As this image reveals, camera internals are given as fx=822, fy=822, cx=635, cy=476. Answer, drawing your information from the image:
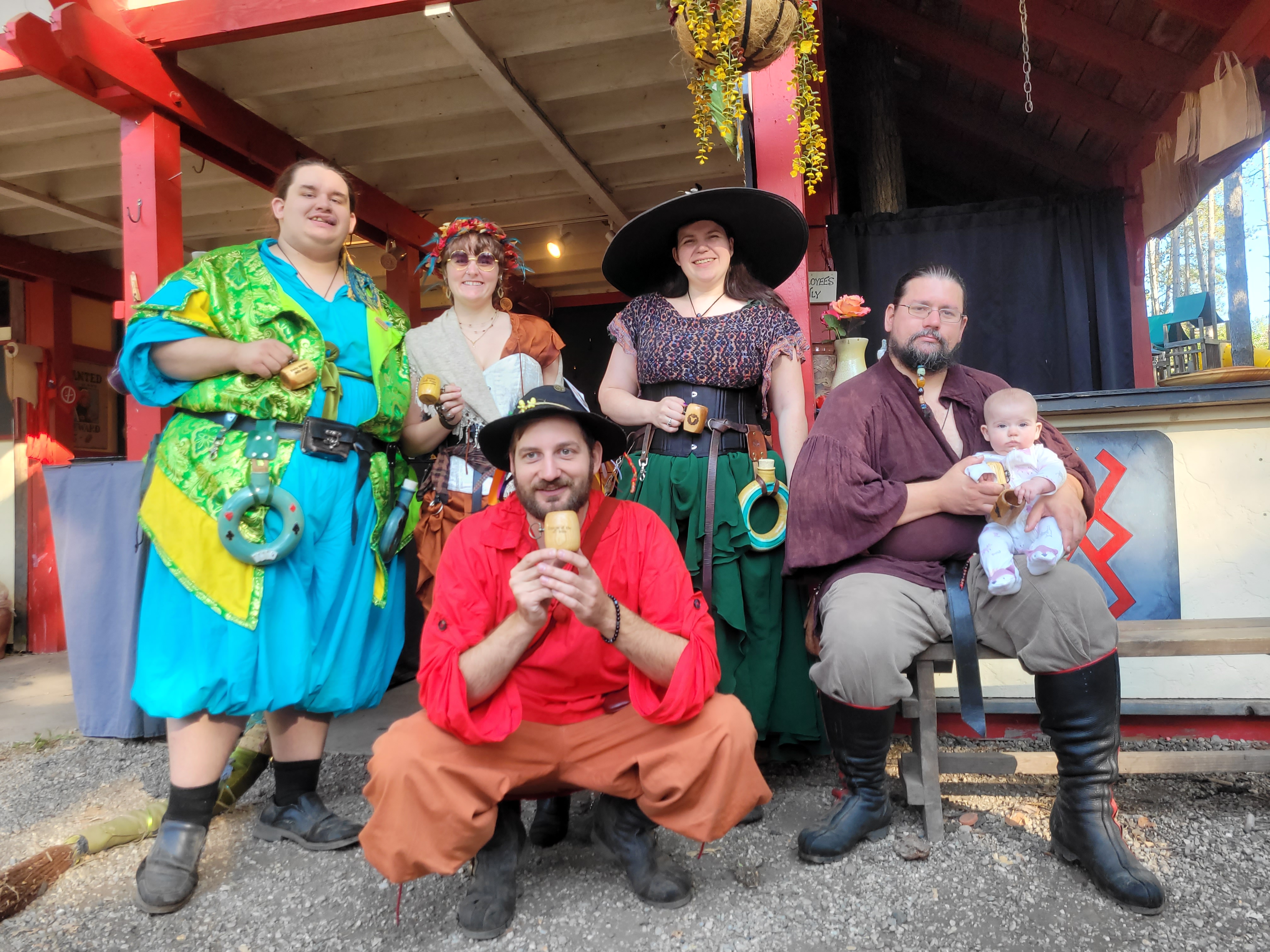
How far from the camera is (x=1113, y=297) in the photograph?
591cm

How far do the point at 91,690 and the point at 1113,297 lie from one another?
21.9 ft

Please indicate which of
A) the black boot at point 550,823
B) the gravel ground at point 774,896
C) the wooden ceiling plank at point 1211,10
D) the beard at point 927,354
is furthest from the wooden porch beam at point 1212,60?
the black boot at point 550,823

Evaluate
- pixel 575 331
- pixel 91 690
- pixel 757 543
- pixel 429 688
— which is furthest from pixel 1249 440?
pixel 575 331

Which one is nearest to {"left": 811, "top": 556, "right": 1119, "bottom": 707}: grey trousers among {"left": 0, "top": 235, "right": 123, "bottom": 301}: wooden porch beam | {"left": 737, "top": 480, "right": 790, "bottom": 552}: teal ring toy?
{"left": 737, "top": 480, "right": 790, "bottom": 552}: teal ring toy

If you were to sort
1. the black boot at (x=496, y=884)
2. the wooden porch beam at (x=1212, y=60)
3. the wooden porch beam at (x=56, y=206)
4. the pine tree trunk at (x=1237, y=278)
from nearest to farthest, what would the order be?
the black boot at (x=496, y=884) → the wooden porch beam at (x=1212, y=60) → the wooden porch beam at (x=56, y=206) → the pine tree trunk at (x=1237, y=278)

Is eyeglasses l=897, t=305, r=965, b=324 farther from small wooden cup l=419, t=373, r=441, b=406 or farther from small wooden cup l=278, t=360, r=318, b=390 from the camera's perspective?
small wooden cup l=278, t=360, r=318, b=390

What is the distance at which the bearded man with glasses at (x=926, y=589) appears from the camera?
2193 mm

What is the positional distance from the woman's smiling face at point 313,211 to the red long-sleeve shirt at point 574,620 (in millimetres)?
1081

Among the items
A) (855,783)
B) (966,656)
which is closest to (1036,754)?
(966,656)

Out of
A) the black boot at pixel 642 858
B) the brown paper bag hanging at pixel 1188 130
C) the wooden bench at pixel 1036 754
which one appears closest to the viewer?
the black boot at pixel 642 858

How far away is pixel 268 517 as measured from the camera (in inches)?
92.0

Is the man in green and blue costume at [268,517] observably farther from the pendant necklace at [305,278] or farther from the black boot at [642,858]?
the black boot at [642,858]

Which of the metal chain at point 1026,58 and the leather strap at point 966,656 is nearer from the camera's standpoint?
the leather strap at point 966,656

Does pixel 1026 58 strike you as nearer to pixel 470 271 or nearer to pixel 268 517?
pixel 470 271
